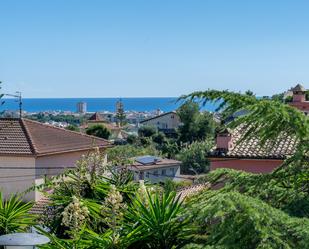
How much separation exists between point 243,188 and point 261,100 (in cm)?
66

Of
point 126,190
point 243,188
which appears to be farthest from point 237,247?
point 126,190

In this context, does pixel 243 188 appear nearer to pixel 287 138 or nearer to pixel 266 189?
pixel 266 189

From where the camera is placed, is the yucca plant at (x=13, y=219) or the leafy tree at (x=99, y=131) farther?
the leafy tree at (x=99, y=131)

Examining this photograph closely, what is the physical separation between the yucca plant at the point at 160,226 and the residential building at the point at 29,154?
62.6ft

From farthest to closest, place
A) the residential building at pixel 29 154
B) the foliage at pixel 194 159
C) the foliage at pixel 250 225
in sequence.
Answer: the foliage at pixel 194 159 < the residential building at pixel 29 154 < the foliage at pixel 250 225

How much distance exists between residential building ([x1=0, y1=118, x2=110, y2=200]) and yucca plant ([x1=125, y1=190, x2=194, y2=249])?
62.6 feet

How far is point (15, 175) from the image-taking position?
2505 centimetres

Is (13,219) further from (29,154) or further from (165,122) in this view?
(165,122)

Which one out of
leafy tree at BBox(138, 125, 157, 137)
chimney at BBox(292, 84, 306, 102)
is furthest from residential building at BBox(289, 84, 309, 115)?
leafy tree at BBox(138, 125, 157, 137)

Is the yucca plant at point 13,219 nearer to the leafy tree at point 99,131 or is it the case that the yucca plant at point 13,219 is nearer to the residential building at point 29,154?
the residential building at point 29,154

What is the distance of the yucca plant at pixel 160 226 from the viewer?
4.24 meters

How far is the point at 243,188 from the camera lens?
3967 mm

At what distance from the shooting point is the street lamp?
458cm

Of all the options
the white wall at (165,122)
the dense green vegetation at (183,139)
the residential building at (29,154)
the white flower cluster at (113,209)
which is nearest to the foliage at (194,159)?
the dense green vegetation at (183,139)
